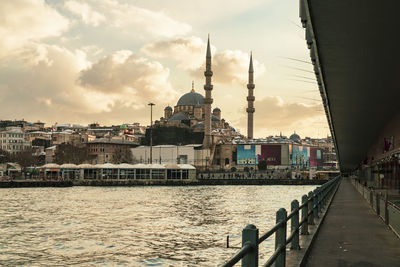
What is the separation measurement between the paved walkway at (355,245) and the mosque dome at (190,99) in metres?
168

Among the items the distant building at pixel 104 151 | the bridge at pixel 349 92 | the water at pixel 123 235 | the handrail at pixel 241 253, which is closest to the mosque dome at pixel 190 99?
the distant building at pixel 104 151

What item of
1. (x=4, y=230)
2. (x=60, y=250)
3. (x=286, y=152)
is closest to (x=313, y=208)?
(x=60, y=250)

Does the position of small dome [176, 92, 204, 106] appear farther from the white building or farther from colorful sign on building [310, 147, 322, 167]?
the white building

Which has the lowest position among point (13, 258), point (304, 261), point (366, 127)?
point (13, 258)

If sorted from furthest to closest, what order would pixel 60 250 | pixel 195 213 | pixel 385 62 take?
1. pixel 195 213
2. pixel 60 250
3. pixel 385 62

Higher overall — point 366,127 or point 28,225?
point 366,127

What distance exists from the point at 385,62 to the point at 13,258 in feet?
51.6

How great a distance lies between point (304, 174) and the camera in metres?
121

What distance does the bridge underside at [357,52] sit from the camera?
7367 mm

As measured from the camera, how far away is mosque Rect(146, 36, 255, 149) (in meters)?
134

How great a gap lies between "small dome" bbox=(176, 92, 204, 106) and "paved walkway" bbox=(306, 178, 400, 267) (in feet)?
552

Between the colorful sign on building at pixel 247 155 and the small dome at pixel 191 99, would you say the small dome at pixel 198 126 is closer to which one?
the small dome at pixel 191 99

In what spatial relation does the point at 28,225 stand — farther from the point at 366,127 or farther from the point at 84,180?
the point at 84,180

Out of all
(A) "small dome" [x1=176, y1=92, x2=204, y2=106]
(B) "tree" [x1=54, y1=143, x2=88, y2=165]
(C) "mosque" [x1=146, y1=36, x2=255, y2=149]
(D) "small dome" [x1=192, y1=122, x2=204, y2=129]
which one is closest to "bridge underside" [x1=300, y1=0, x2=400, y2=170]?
(C) "mosque" [x1=146, y1=36, x2=255, y2=149]
